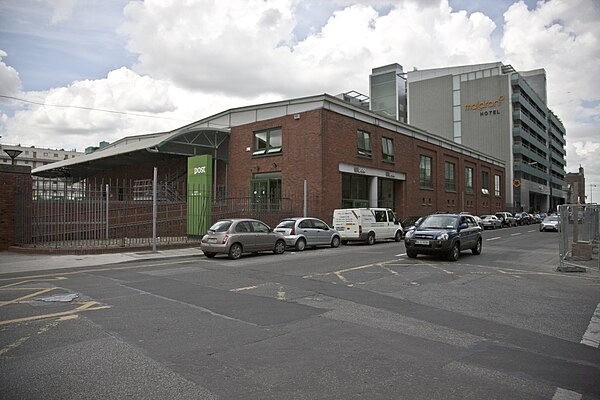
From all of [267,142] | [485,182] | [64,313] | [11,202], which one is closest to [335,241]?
[267,142]

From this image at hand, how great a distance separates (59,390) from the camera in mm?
4031

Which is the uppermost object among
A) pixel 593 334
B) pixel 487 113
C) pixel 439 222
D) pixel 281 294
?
pixel 487 113

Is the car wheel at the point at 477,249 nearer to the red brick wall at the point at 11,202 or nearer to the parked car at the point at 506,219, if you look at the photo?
the red brick wall at the point at 11,202

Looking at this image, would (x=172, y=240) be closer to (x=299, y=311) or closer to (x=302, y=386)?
(x=299, y=311)

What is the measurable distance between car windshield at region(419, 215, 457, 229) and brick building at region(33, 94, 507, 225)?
1067 centimetres

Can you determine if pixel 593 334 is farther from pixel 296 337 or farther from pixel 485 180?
pixel 485 180

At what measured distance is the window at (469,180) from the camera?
50.4 m

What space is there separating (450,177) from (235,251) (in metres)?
36.3

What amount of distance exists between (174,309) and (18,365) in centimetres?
288

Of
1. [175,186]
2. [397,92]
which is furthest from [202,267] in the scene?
[397,92]

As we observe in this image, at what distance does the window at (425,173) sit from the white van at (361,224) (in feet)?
56.8

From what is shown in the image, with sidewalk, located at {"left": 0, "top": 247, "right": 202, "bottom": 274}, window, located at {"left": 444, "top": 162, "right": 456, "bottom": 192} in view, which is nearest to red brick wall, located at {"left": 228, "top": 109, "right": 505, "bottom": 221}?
window, located at {"left": 444, "top": 162, "right": 456, "bottom": 192}

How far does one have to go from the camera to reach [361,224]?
22.0 m

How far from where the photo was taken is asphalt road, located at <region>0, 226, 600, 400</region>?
13.8 feet
